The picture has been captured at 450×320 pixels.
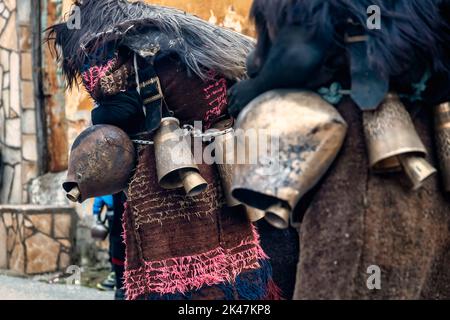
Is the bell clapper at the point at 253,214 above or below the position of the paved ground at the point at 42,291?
above

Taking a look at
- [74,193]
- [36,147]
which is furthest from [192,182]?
[36,147]

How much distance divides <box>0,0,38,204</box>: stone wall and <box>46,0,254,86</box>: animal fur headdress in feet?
15.2

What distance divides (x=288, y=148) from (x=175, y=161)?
110cm

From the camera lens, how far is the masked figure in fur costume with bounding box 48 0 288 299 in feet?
10.6

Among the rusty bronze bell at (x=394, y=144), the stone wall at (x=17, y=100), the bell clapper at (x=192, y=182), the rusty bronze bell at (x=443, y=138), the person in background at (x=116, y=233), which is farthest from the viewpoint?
→ the stone wall at (x=17, y=100)

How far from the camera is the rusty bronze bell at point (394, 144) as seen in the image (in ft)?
6.64

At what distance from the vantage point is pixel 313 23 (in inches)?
80.4

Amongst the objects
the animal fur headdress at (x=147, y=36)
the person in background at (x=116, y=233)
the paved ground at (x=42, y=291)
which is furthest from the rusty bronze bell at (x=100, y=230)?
the animal fur headdress at (x=147, y=36)

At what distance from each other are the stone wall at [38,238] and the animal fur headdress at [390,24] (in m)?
5.44

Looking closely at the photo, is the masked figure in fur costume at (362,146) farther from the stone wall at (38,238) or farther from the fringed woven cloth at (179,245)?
the stone wall at (38,238)

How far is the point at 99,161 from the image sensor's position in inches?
126

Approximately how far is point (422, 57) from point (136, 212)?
1.52 m

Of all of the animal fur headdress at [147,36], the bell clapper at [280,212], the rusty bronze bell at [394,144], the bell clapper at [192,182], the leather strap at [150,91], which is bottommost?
the bell clapper at [280,212]

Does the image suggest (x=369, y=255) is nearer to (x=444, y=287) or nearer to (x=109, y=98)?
(x=444, y=287)
